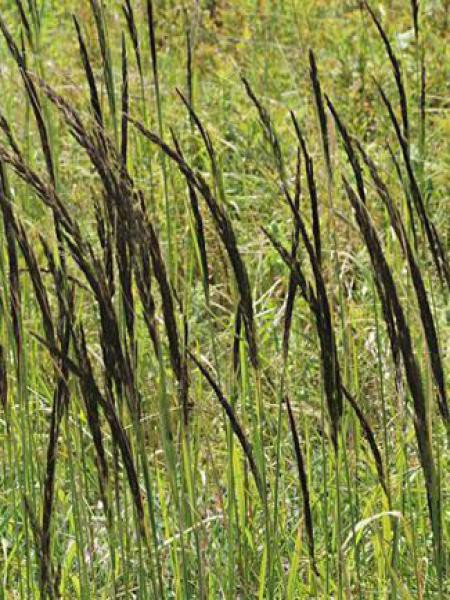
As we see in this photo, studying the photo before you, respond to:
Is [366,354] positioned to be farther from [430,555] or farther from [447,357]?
[430,555]

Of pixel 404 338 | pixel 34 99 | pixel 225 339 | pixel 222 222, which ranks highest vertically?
pixel 34 99

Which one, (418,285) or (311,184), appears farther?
(311,184)

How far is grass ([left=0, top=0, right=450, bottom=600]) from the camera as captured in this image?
107cm

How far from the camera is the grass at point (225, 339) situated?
3.51ft

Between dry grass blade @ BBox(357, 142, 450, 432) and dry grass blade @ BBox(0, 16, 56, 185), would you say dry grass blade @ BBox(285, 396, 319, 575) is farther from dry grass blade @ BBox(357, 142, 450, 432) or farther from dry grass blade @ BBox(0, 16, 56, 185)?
dry grass blade @ BBox(0, 16, 56, 185)

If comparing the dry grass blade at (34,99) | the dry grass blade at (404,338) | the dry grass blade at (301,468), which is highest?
the dry grass blade at (34,99)

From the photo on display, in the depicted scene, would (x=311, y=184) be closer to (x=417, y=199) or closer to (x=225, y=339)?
(x=417, y=199)

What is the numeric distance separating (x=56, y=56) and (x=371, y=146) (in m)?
1.92

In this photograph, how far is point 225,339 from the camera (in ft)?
9.30

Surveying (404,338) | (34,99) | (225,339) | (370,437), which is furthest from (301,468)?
(225,339)

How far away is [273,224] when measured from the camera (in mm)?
3275

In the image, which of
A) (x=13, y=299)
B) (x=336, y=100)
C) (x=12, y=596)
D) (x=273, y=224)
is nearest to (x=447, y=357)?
(x=273, y=224)

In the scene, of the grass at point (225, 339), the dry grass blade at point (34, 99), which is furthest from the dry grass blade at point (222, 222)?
the dry grass blade at point (34, 99)

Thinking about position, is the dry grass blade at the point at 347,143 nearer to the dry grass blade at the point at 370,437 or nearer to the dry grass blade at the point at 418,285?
the dry grass blade at the point at 418,285
